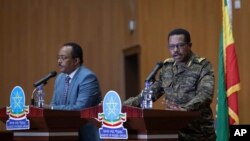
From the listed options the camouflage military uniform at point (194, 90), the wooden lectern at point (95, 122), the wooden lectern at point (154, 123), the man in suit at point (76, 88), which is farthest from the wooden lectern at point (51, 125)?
the wooden lectern at point (154, 123)

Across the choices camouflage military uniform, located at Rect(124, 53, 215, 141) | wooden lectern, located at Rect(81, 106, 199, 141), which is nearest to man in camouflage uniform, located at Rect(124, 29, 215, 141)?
camouflage military uniform, located at Rect(124, 53, 215, 141)

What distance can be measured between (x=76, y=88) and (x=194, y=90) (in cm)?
108

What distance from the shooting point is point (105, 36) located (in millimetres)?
8836

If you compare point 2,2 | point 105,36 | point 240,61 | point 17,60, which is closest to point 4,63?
point 17,60

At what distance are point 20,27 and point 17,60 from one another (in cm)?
50

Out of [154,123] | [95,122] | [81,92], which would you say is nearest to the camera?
[154,123]

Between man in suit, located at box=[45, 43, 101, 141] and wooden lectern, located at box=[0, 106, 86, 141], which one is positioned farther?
man in suit, located at box=[45, 43, 101, 141]

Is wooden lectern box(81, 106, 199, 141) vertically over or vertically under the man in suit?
under

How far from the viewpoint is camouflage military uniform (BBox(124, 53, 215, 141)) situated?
3.75m

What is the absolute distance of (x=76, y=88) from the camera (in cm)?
452

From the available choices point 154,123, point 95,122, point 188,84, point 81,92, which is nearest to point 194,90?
point 188,84

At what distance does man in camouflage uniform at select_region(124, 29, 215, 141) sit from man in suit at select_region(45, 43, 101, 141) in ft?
1.75

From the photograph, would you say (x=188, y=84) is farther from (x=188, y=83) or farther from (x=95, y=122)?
(x=95, y=122)

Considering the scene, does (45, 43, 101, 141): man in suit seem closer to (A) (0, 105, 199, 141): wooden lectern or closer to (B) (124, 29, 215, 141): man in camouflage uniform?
(A) (0, 105, 199, 141): wooden lectern
